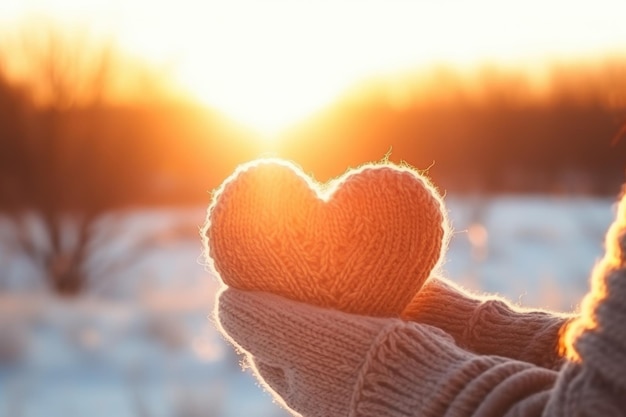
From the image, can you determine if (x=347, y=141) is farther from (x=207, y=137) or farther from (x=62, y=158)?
(x=62, y=158)

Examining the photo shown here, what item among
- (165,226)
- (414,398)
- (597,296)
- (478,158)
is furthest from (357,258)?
(478,158)

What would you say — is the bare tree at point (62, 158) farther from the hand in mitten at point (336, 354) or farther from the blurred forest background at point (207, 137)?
the hand in mitten at point (336, 354)

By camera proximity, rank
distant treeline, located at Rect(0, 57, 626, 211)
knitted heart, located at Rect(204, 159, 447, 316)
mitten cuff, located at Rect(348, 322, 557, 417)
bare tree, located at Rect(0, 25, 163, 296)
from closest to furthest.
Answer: mitten cuff, located at Rect(348, 322, 557, 417) → knitted heart, located at Rect(204, 159, 447, 316) → bare tree, located at Rect(0, 25, 163, 296) → distant treeline, located at Rect(0, 57, 626, 211)

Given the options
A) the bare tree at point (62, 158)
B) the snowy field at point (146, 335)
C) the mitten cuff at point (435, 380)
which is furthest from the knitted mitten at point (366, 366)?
the bare tree at point (62, 158)

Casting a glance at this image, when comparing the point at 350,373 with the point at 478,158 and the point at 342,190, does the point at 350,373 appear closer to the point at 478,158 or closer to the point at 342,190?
the point at 342,190

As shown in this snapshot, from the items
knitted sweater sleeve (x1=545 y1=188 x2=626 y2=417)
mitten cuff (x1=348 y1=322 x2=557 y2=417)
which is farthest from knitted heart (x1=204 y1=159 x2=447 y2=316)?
knitted sweater sleeve (x1=545 y1=188 x2=626 y2=417)

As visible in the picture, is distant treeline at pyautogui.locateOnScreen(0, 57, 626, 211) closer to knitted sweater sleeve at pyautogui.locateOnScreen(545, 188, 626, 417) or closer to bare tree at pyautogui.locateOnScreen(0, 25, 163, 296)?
bare tree at pyautogui.locateOnScreen(0, 25, 163, 296)

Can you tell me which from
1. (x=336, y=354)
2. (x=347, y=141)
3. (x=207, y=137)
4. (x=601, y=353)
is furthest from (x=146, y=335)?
(x=347, y=141)

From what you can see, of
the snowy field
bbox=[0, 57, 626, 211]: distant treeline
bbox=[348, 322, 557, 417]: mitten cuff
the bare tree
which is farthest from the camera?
bbox=[0, 57, 626, 211]: distant treeline
